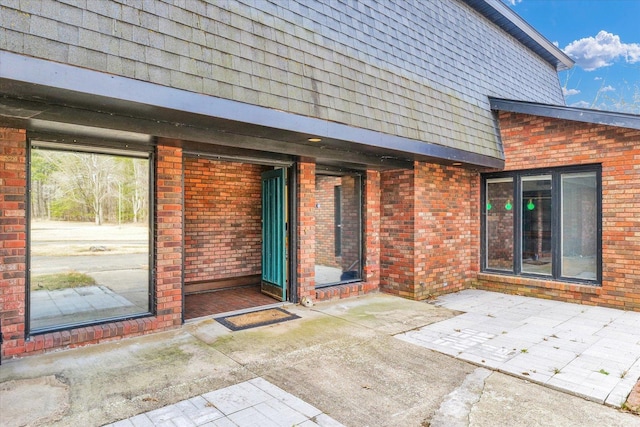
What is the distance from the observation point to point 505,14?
27.7ft

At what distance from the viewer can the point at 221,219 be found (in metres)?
7.39

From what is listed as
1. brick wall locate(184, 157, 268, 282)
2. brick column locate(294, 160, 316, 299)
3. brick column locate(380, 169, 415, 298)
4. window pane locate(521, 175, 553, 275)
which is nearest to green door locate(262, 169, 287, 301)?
brick column locate(294, 160, 316, 299)

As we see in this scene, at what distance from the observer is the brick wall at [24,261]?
142 inches

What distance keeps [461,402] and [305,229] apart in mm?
3557

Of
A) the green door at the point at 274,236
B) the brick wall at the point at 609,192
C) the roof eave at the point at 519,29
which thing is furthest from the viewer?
the roof eave at the point at 519,29

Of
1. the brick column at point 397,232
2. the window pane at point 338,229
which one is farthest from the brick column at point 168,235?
the brick column at point 397,232

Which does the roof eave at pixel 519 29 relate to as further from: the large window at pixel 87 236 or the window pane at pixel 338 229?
the large window at pixel 87 236

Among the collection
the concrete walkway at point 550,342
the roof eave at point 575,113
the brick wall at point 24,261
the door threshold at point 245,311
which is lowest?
the concrete walkway at point 550,342

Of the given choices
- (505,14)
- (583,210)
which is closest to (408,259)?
(583,210)

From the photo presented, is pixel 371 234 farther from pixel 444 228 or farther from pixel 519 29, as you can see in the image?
pixel 519 29

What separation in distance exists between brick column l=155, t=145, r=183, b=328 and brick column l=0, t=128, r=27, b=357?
131cm

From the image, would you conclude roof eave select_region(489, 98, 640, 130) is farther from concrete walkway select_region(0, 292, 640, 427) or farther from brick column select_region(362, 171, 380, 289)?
concrete walkway select_region(0, 292, 640, 427)

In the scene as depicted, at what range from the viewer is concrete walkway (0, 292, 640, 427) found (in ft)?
8.90

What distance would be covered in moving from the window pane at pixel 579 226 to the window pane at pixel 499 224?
0.94 meters
